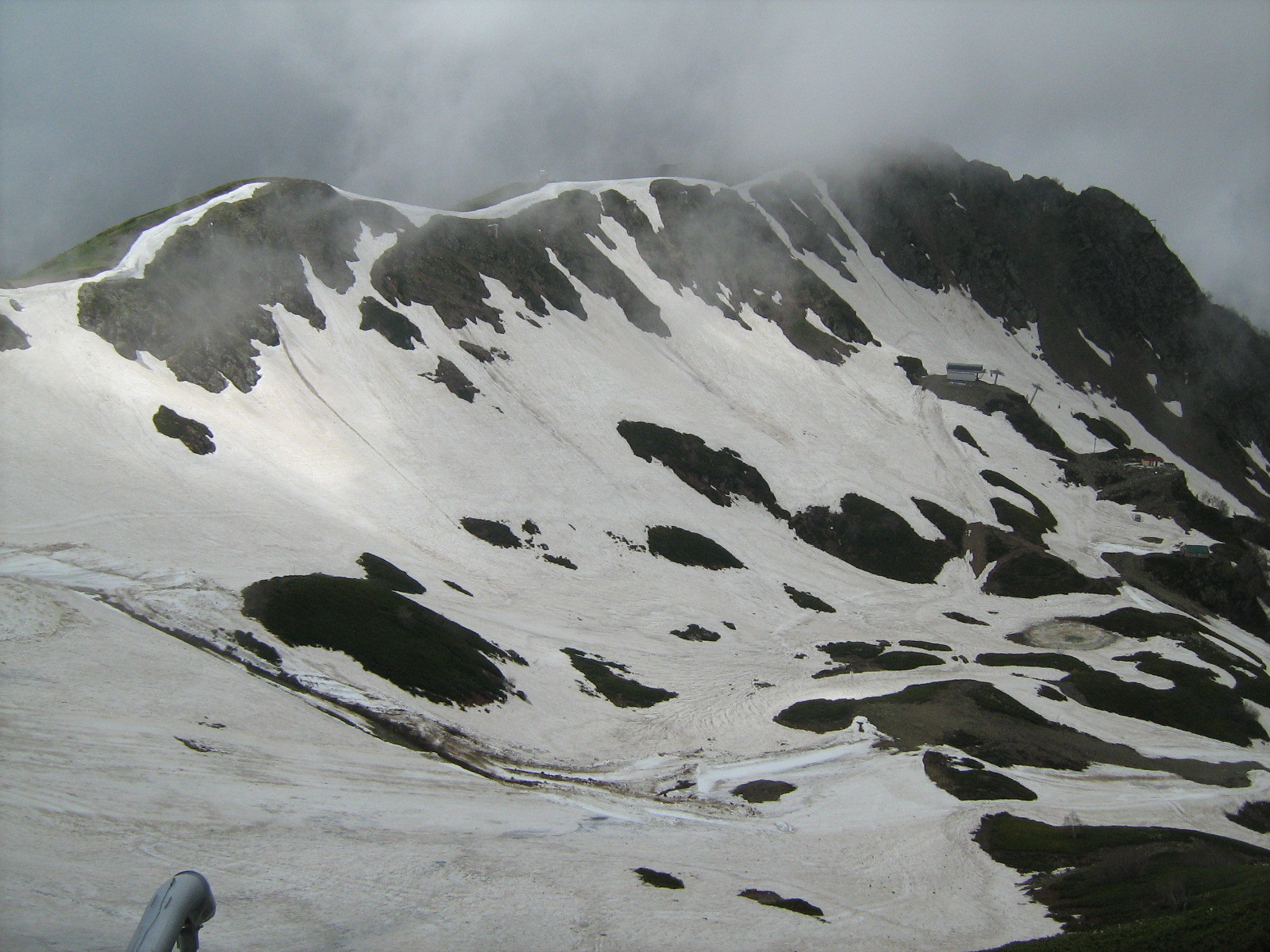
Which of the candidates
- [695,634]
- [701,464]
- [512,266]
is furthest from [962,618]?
[512,266]

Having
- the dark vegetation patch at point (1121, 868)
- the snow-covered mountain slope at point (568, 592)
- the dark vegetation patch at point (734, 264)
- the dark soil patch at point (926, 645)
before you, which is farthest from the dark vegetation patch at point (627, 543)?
the dark vegetation patch at point (734, 264)

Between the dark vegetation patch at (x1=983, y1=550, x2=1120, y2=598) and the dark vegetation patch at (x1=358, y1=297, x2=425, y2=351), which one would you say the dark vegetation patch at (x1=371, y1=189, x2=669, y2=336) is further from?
the dark vegetation patch at (x1=983, y1=550, x2=1120, y2=598)

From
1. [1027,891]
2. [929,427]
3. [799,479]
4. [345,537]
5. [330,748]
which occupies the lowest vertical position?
[1027,891]

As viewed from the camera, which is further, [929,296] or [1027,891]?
[929,296]

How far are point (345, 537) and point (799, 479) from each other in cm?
5101

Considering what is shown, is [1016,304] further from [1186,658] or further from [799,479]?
[1186,658]

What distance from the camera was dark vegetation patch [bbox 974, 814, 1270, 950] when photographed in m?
28.6

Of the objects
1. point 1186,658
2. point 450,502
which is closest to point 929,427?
point 1186,658

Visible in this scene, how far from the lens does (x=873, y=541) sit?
84.2 meters

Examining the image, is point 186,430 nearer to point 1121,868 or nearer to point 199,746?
point 199,746

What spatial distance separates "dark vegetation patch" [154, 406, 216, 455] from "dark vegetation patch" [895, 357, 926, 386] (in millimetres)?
89762

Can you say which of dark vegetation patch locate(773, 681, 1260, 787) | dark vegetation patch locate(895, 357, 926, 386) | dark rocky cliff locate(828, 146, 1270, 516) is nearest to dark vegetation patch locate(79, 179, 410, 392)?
dark vegetation patch locate(773, 681, 1260, 787)

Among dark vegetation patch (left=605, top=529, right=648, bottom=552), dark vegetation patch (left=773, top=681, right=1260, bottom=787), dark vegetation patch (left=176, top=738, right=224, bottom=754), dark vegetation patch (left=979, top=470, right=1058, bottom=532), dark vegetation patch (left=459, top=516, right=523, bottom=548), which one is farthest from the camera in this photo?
dark vegetation patch (left=979, top=470, right=1058, bottom=532)

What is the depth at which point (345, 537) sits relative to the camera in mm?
52188
